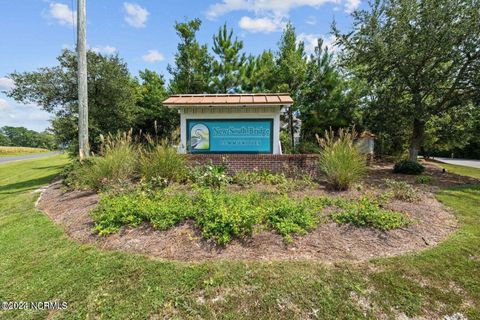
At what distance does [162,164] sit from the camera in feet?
19.4

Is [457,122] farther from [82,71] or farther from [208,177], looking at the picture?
[82,71]

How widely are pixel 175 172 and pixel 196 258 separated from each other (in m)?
3.34

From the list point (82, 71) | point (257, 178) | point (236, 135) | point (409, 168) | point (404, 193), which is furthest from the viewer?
point (409, 168)

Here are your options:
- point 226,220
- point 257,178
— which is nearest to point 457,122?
point 257,178

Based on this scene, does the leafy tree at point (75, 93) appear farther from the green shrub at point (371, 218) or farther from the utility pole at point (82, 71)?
the green shrub at point (371, 218)

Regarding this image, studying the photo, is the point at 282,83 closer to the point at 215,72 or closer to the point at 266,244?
the point at 215,72

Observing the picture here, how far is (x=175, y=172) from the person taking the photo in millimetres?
6078

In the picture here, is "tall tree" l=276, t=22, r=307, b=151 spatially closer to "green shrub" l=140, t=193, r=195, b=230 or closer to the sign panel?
the sign panel

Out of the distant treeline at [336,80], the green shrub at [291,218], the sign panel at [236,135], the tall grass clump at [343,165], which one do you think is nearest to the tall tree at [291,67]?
the distant treeline at [336,80]

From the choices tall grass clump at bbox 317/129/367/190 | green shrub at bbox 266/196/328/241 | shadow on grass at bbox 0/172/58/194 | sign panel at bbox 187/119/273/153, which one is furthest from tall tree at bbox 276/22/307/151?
shadow on grass at bbox 0/172/58/194

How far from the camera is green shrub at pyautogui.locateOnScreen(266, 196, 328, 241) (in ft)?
11.5

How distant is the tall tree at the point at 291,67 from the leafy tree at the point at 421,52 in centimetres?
315

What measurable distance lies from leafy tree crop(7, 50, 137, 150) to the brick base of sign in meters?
6.42

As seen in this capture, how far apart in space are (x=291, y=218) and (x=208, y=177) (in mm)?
2884
